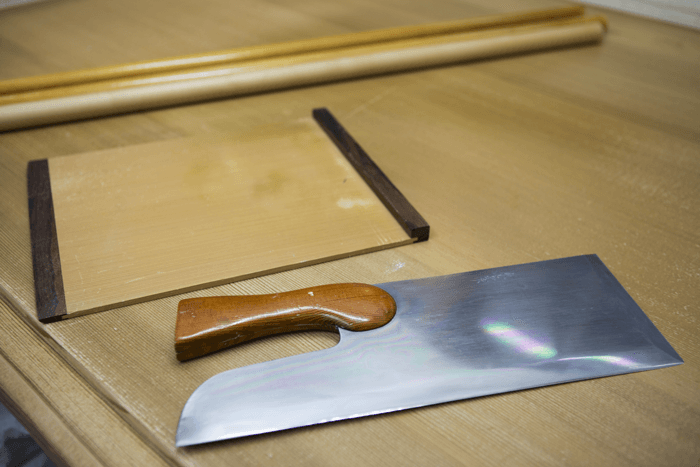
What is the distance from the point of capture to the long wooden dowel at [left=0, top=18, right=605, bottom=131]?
678 mm

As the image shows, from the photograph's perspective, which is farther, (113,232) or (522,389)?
(113,232)

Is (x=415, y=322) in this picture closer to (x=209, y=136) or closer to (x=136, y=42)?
(x=209, y=136)

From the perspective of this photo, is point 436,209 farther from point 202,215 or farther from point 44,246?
point 44,246

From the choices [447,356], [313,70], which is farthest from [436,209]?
[313,70]

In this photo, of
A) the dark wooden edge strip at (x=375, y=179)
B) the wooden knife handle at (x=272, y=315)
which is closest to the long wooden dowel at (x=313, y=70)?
the dark wooden edge strip at (x=375, y=179)

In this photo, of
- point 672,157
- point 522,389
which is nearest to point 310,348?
point 522,389

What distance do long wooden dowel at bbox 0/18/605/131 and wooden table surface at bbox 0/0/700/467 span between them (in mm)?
19

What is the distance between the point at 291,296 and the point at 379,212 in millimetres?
166

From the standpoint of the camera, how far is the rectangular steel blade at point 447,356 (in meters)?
0.35

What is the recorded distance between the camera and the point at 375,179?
22.2 inches

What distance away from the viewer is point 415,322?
402 millimetres

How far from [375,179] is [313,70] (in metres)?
0.30

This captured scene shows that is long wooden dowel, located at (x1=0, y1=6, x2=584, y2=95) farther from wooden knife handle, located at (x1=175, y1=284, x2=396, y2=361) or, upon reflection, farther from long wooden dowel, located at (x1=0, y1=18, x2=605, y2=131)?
wooden knife handle, located at (x1=175, y1=284, x2=396, y2=361)

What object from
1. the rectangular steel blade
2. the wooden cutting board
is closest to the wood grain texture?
the wooden cutting board
